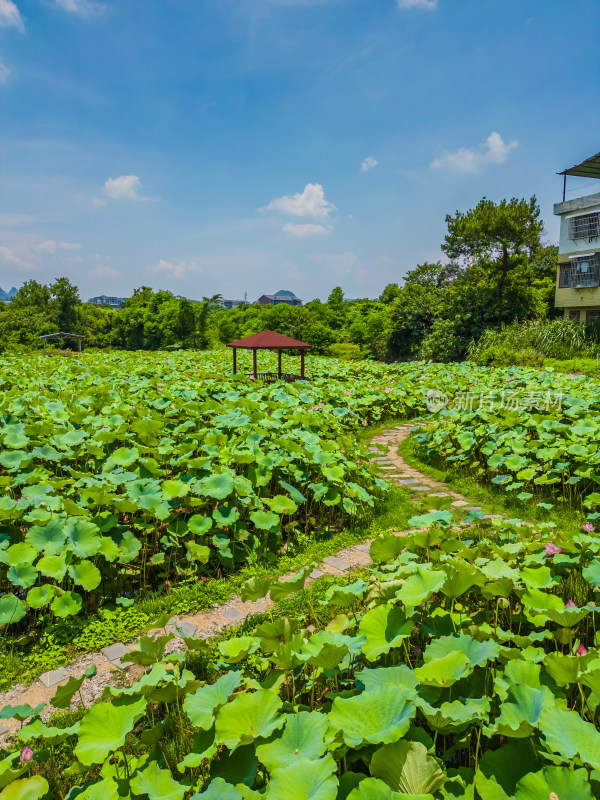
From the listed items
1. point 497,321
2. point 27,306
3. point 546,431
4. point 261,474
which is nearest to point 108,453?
point 261,474

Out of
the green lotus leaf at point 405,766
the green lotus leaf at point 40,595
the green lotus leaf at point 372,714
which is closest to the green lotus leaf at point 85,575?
the green lotus leaf at point 40,595

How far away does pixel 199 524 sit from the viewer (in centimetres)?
329

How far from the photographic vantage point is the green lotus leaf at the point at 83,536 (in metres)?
2.74

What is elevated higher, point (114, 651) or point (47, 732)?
point (47, 732)

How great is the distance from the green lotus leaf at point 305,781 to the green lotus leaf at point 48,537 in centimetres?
203

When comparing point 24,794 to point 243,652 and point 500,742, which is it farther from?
point 500,742

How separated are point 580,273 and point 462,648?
22.3m

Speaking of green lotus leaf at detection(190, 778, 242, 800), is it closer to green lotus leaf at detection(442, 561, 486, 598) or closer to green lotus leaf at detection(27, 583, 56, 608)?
green lotus leaf at detection(442, 561, 486, 598)

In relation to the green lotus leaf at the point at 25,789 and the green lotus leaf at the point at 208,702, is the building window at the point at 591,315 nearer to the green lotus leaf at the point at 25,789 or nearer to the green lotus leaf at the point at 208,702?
the green lotus leaf at the point at 208,702

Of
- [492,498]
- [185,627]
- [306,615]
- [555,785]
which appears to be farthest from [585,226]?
[555,785]

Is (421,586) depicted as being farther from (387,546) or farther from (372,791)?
(372,791)

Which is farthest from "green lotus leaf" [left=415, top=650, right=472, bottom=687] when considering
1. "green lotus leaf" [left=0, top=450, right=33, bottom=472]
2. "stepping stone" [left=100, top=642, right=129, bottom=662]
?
"green lotus leaf" [left=0, top=450, right=33, bottom=472]

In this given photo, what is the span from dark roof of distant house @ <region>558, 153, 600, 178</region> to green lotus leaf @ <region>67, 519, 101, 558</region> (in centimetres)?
2219

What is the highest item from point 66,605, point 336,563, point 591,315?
point 591,315
